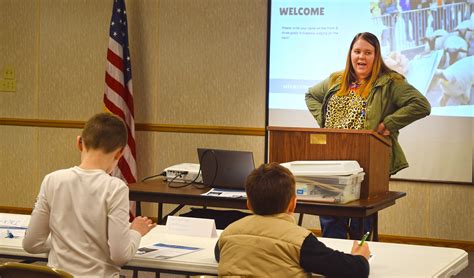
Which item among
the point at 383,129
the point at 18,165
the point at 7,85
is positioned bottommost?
the point at 18,165

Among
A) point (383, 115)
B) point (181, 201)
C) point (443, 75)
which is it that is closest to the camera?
point (181, 201)

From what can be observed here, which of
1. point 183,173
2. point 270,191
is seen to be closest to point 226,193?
point 183,173

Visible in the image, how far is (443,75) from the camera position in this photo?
7.02m

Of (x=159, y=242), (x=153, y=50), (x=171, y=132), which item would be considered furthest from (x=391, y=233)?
(x=159, y=242)

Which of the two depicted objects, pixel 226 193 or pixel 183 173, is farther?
pixel 183 173

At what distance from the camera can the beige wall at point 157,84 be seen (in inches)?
287

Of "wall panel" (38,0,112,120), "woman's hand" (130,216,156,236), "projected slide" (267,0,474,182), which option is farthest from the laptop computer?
"wall panel" (38,0,112,120)

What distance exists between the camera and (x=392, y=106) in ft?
20.8

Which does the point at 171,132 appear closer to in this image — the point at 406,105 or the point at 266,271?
the point at 406,105

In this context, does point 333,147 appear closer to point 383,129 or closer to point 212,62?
point 383,129

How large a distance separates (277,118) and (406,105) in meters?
1.41

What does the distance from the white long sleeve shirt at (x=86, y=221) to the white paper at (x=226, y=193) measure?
5.31 feet

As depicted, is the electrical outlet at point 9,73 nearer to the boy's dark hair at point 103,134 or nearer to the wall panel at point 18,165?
the wall panel at point 18,165

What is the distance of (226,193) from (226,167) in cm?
23
